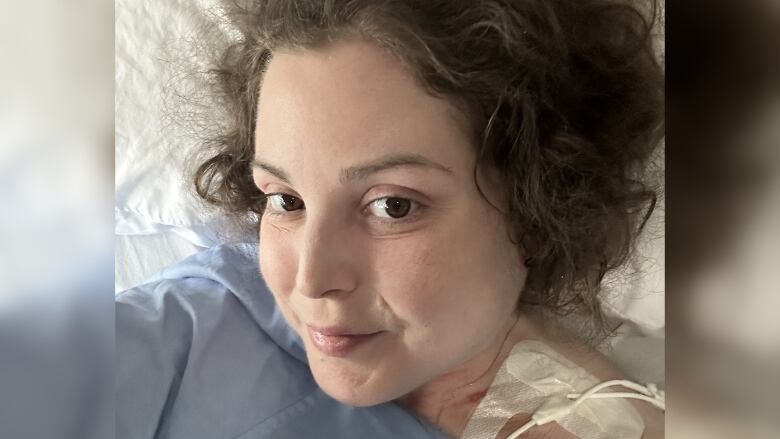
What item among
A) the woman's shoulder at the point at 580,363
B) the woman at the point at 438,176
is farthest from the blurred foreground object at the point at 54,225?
the woman's shoulder at the point at 580,363

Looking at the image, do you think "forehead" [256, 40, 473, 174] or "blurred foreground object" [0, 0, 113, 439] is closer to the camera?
"forehead" [256, 40, 473, 174]

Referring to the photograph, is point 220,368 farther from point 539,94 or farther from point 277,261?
point 539,94

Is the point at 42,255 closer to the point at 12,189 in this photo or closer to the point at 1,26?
the point at 12,189

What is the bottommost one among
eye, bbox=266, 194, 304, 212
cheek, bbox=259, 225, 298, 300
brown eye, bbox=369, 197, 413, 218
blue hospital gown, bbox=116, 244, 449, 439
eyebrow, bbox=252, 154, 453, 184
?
blue hospital gown, bbox=116, 244, 449, 439

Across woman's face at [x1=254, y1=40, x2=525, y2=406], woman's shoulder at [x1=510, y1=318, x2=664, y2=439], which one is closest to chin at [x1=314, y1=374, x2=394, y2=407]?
woman's face at [x1=254, y1=40, x2=525, y2=406]

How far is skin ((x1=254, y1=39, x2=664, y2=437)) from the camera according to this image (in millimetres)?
481

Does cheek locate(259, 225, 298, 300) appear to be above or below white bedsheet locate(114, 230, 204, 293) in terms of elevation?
above

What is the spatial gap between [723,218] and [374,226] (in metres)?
0.24

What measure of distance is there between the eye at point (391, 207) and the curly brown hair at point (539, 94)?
6 cm

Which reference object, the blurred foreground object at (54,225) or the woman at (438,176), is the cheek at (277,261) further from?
the blurred foreground object at (54,225)

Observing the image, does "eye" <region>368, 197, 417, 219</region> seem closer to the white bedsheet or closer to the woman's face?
the woman's face

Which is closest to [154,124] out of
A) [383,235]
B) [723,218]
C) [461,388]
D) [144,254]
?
[144,254]

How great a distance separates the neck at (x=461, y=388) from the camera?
0.53 metres

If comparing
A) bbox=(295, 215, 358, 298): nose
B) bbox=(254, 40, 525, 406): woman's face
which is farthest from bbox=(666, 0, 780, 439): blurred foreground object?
bbox=(295, 215, 358, 298): nose
